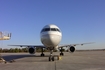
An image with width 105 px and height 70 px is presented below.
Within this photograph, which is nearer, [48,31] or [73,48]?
[48,31]

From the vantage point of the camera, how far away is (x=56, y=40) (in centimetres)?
1694

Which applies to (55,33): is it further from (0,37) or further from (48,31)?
(0,37)

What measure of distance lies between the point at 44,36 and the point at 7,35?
438cm

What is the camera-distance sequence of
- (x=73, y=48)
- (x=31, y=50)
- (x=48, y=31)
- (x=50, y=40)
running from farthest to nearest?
(x=73, y=48) → (x=31, y=50) → (x=48, y=31) → (x=50, y=40)

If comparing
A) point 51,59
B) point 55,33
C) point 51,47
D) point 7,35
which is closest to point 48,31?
point 55,33

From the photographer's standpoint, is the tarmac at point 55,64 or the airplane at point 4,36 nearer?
the tarmac at point 55,64

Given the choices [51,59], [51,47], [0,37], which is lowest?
[51,59]

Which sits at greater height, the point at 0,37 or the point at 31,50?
the point at 0,37

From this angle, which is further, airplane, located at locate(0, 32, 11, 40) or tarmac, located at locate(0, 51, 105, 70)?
airplane, located at locate(0, 32, 11, 40)

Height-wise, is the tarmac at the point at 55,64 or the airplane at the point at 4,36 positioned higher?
the airplane at the point at 4,36

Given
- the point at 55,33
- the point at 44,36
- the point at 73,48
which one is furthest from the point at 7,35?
the point at 73,48

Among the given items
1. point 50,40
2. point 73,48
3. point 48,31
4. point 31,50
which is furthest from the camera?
point 73,48

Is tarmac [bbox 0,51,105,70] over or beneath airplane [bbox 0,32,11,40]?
beneath

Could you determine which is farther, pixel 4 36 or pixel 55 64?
pixel 4 36
